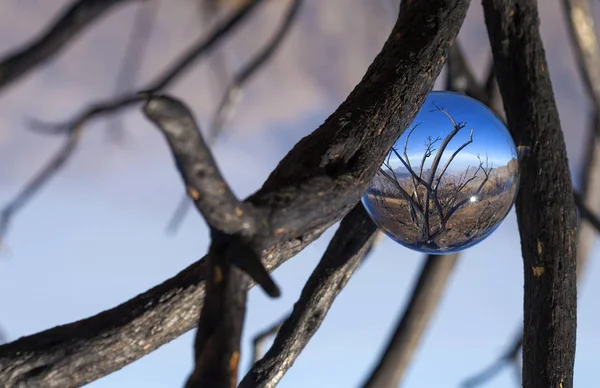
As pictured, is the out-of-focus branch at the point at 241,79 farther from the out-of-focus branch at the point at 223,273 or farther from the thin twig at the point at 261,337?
the out-of-focus branch at the point at 223,273

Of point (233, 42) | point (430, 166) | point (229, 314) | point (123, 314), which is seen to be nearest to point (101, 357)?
point (123, 314)

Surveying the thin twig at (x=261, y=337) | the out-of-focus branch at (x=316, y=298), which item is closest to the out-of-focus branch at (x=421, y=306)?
the thin twig at (x=261, y=337)

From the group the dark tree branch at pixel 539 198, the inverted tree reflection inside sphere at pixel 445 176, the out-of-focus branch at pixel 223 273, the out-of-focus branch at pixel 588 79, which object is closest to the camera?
the out-of-focus branch at pixel 223 273

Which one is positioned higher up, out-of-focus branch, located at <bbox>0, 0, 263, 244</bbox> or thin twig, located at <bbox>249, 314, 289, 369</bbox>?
out-of-focus branch, located at <bbox>0, 0, 263, 244</bbox>

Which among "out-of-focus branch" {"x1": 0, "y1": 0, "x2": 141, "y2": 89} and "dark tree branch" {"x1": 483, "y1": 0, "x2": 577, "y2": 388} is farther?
"out-of-focus branch" {"x1": 0, "y1": 0, "x2": 141, "y2": 89}

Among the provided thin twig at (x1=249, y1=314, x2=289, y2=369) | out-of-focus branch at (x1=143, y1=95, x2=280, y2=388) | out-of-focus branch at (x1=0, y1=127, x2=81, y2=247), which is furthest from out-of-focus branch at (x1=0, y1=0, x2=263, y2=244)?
out-of-focus branch at (x1=143, y1=95, x2=280, y2=388)

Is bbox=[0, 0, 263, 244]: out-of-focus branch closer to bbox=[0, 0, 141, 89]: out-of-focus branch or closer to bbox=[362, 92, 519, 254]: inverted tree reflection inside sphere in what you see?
bbox=[0, 0, 141, 89]: out-of-focus branch
